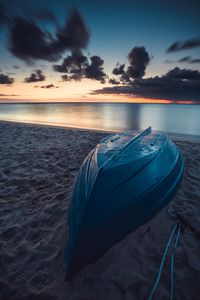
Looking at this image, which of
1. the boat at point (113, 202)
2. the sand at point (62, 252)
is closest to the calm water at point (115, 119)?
the sand at point (62, 252)

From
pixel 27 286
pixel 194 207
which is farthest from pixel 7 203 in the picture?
pixel 194 207

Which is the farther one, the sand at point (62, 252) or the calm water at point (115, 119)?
the calm water at point (115, 119)

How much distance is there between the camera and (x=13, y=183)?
11.6ft

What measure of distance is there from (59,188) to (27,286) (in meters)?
1.87

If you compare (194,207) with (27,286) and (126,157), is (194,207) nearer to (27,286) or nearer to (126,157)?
(126,157)

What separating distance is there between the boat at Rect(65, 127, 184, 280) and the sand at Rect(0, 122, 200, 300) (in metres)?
0.26

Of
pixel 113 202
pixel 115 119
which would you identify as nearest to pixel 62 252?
pixel 113 202

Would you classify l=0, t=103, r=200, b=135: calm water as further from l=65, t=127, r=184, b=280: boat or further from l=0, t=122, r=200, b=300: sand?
l=65, t=127, r=184, b=280: boat

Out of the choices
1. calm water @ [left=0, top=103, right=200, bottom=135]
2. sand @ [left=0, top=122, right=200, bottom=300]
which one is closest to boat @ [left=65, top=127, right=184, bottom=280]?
sand @ [left=0, top=122, right=200, bottom=300]

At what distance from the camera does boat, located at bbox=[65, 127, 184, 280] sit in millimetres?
1627

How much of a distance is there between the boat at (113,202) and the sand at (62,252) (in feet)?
0.86

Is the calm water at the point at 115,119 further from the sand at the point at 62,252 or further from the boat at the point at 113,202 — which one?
the boat at the point at 113,202

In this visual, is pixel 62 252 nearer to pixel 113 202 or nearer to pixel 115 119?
pixel 113 202

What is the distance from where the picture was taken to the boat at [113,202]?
5.34 feet
